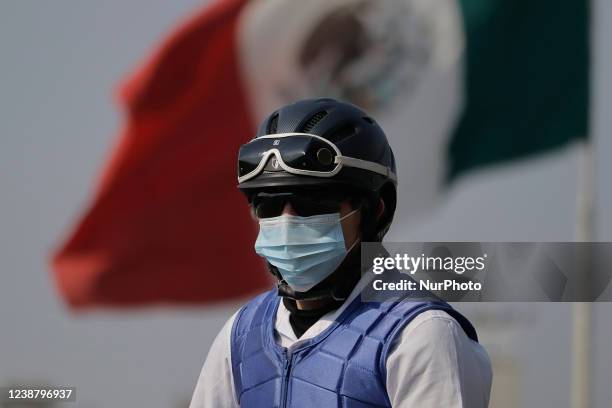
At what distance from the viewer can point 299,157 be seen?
3449mm

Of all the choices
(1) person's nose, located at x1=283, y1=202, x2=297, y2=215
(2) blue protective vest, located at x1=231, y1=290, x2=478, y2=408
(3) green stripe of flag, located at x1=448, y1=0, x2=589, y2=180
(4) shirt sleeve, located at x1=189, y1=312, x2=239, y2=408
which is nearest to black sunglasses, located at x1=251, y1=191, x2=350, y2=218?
(1) person's nose, located at x1=283, y1=202, x2=297, y2=215

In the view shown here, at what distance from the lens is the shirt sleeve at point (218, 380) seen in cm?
363

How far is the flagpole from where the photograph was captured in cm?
1259

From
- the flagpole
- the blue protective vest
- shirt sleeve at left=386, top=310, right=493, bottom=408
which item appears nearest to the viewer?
shirt sleeve at left=386, top=310, right=493, bottom=408

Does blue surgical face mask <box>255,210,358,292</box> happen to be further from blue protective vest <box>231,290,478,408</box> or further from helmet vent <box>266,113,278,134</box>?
helmet vent <box>266,113,278,134</box>

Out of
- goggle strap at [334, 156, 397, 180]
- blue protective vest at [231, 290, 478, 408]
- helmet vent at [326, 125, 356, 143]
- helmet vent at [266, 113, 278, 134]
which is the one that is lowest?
blue protective vest at [231, 290, 478, 408]

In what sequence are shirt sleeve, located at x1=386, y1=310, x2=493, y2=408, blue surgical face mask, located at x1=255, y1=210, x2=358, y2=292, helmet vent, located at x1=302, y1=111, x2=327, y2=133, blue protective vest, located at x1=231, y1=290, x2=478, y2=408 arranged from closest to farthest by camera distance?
shirt sleeve, located at x1=386, y1=310, x2=493, y2=408 < blue protective vest, located at x1=231, y1=290, x2=478, y2=408 < blue surgical face mask, located at x1=255, y1=210, x2=358, y2=292 < helmet vent, located at x1=302, y1=111, x2=327, y2=133

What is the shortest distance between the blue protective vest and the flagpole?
371 inches

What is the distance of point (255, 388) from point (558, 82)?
12.3m

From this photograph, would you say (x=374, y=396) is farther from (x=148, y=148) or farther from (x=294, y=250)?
(x=148, y=148)

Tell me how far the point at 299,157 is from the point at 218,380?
0.77 metres

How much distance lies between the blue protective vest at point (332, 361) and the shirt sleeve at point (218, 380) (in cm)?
4

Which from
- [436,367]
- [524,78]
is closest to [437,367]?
[436,367]

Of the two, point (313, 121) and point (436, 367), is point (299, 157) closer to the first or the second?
point (313, 121)
